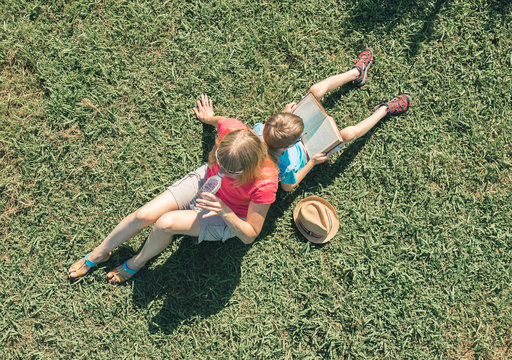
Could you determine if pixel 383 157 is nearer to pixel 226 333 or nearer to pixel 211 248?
pixel 211 248

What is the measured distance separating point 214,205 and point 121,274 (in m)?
1.94

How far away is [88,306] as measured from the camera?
4.48 meters

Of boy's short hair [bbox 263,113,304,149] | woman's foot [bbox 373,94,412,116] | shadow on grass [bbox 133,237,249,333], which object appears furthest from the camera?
woman's foot [bbox 373,94,412,116]

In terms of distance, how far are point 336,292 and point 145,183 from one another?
2897mm

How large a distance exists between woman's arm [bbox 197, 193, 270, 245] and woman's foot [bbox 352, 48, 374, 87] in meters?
2.43

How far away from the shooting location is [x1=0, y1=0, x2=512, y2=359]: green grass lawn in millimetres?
4492

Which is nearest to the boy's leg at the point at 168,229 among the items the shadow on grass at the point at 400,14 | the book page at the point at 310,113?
the book page at the point at 310,113

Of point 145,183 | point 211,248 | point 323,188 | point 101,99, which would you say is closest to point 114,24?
point 101,99

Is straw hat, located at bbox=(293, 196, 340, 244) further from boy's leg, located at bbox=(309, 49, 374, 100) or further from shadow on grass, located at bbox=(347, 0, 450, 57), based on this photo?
shadow on grass, located at bbox=(347, 0, 450, 57)

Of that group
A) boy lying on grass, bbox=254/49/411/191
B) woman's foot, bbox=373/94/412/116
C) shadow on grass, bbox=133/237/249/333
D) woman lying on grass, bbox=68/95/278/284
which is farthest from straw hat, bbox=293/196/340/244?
woman's foot, bbox=373/94/412/116

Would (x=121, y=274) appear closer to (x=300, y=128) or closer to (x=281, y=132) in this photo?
(x=281, y=132)

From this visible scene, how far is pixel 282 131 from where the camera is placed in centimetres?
334

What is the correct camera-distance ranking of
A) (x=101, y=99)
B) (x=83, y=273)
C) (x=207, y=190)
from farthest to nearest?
(x=101, y=99) < (x=83, y=273) < (x=207, y=190)

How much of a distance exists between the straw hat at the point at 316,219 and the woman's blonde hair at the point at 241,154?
1.46 metres
